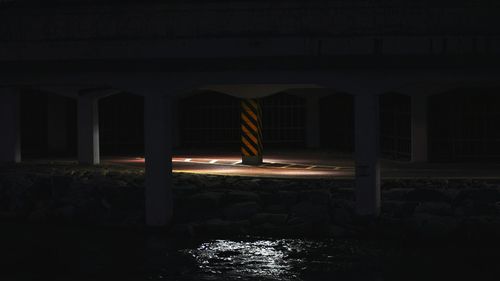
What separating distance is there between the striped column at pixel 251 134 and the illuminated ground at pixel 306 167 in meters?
0.42

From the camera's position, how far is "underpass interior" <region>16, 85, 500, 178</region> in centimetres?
3622

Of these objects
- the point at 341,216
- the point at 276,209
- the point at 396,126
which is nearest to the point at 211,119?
the point at 396,126

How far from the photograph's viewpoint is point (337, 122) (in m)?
47.6

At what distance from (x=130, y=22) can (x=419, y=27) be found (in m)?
7.15

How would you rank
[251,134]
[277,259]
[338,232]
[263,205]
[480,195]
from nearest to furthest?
[277,259] < [338,232] < [480,195] < [263,205] < [251,134]

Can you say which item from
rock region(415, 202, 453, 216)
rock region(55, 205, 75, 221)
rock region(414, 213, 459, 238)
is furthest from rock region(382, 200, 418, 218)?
rock region(55, 205, 75, 221)

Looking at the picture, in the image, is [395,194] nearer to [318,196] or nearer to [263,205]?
[318,196]

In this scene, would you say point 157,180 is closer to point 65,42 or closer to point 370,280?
point 65,42

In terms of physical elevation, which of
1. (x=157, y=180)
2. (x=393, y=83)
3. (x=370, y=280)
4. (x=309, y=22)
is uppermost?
(x=309, y=22)

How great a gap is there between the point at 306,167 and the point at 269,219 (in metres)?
9.02

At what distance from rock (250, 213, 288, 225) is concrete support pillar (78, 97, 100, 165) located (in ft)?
37.6

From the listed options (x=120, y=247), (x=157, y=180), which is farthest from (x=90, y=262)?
(x=157, y=180)

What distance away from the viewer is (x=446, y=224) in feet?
86.0

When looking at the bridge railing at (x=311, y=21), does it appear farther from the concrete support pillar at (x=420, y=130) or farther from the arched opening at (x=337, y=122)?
the arched opening at (x=337, y=122)
